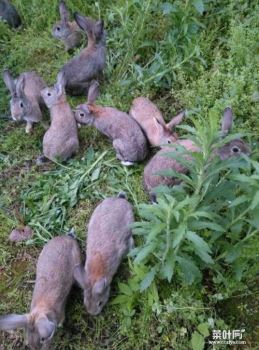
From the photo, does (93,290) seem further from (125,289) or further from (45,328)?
(45,328)

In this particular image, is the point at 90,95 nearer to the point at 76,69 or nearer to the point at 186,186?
the point at 76,69

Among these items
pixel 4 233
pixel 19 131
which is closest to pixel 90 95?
pixel 19 131

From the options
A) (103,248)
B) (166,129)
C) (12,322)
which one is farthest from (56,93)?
(12,322)

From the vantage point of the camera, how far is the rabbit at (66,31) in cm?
562

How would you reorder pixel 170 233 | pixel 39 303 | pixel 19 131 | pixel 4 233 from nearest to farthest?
1. pixel 170 233
2. pixel 39 303
3. pixel 4 233
4. pixel 19 131

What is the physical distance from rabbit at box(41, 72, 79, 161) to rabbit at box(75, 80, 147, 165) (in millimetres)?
138

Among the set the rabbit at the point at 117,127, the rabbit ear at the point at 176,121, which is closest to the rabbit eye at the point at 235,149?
the rabbit ear at the point at 176,121

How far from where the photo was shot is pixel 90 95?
4.89 metres

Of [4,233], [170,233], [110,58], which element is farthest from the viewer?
[110,58]

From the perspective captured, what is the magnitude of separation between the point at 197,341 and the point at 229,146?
5.05ft

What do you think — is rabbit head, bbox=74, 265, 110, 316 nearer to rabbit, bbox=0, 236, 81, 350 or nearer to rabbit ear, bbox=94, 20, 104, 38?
rabbit, bbox=0, 236, 81, 350

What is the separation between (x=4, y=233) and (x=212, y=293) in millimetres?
1905

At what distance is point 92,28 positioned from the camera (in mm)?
5312

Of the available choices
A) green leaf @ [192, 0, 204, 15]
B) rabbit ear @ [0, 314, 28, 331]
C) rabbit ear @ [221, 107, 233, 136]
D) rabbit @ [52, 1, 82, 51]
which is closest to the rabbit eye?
rabbit ear @ [221, 107, 233, 136]
